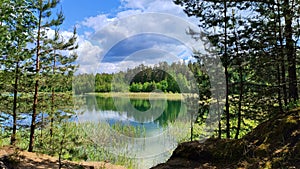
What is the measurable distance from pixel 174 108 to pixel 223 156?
23.5 metres

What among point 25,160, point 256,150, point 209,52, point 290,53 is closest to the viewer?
point 256,150

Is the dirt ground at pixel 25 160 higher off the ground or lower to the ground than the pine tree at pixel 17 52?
lower

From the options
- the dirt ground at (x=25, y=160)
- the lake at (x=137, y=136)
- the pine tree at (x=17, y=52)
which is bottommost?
the lake at (x=137, y=136)

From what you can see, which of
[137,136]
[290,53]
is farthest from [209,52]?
[137,136]

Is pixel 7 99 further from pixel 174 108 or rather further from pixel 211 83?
pixel 174 108

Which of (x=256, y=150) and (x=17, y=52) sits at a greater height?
(x=17, y=52)

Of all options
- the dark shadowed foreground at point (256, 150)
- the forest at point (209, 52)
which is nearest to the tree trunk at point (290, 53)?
the forest at point (209, 52)

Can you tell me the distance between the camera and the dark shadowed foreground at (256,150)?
3.14 meters

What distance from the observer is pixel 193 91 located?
16.1 meters

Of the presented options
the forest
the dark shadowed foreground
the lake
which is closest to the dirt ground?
the forest

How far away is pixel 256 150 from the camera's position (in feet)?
11.6

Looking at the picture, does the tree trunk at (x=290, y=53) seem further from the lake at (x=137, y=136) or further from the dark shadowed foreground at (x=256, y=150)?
the lake at (x=137, y=136)

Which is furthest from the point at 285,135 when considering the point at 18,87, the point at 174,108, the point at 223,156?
the point at 174,108

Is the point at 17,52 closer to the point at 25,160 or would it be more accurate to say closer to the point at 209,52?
the point at 25,160
